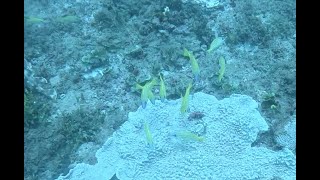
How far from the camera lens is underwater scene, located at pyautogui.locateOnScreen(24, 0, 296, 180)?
10.4 ft

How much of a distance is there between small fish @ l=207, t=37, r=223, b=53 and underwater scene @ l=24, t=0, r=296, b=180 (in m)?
0.01

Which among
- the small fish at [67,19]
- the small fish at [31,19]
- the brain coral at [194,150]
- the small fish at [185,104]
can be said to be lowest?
the brain coral at [194,150]

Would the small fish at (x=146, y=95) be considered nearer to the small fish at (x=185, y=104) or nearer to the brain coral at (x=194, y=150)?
the brain coral at (x=194, y=150)

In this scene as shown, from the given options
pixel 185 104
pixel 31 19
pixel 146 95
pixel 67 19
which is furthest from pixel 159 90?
pixel 31 19

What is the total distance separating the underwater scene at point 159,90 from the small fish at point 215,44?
0.04ft

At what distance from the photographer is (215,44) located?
163 inches

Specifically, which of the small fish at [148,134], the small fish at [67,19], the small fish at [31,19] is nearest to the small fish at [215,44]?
the small fish at [148,134]

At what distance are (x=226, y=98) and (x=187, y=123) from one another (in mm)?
545

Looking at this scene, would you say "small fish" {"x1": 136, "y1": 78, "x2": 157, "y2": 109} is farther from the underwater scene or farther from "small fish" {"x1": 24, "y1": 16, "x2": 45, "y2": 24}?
"small fish" {"x1": 24, "y1": 16, "x2": 45, "y2": 24}

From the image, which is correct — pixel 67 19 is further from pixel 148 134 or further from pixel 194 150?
pixel 194 150

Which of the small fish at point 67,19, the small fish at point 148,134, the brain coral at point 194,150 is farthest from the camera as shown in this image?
the small fish at point 67,19

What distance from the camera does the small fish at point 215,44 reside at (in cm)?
413
